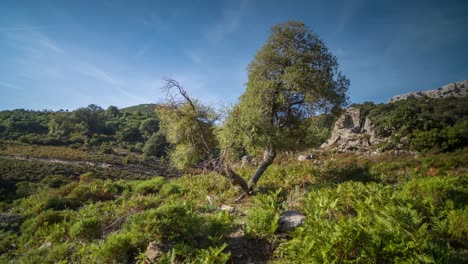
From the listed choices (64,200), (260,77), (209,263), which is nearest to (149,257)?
(209,263)

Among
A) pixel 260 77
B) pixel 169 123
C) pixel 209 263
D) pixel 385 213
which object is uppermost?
pixel 260 77

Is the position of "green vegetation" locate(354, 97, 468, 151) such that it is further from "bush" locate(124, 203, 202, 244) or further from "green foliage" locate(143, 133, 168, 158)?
"green foliage" locate(143, 133, 168, 158)

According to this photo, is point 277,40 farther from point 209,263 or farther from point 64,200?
point 64,200

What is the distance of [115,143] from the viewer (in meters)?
72.8

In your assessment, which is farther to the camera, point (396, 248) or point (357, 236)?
point (357, 236)

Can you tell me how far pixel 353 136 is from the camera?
39906 millimetres

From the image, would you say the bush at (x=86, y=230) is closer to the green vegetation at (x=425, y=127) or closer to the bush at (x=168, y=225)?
the bush at (x=168, y=225)

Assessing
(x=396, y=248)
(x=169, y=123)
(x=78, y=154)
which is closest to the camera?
(x=396, y=248)

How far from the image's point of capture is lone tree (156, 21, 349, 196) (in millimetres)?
8969

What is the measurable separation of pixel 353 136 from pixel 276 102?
3637 centimetres

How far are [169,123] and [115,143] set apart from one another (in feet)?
240

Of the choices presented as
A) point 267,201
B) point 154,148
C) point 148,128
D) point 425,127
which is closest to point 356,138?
point 425,127

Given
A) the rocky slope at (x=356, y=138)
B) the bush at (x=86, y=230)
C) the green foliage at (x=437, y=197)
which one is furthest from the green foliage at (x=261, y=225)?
the rocky slope at (x=356, y=138)

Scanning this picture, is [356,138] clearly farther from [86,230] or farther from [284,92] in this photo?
[86,230]
